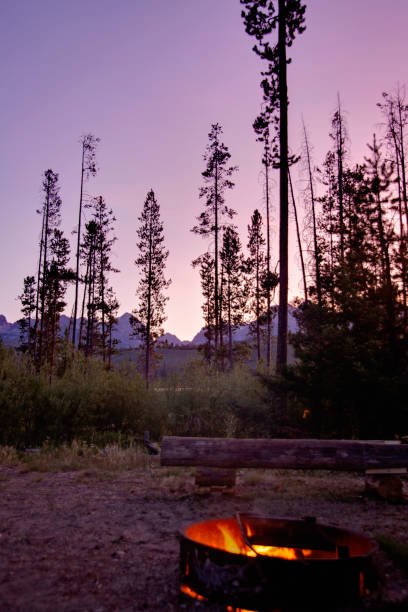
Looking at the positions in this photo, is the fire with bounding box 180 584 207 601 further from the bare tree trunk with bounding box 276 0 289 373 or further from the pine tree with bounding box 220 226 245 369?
the pine tree with bounding box 220 226 245 369

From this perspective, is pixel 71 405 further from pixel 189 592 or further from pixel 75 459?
pixel 189 592

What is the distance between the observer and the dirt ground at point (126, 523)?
142 inches

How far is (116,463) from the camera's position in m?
9.12

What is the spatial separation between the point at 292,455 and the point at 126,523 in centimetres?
251

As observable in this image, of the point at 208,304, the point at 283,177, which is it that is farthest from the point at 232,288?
the point at 283,177

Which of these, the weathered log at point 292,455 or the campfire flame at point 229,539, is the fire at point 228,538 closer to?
the campfire flame at point 229,539

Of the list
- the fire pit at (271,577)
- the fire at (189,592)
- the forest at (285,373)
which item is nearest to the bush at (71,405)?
the forest at (285,373)

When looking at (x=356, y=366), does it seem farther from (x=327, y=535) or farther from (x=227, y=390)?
(x=327, y=535)

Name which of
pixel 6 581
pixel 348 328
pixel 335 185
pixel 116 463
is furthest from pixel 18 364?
pixel 335 185

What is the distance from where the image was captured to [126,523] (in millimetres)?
5594

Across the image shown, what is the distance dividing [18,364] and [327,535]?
10714mm

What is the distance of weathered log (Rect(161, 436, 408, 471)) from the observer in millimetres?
6621

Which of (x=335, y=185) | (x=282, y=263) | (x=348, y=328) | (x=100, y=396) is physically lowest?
(x=100, y=396)

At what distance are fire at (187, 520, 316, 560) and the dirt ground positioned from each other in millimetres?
421
